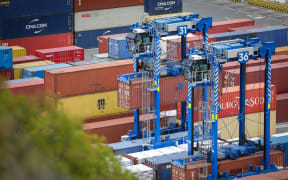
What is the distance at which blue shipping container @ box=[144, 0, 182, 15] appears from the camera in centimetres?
6706

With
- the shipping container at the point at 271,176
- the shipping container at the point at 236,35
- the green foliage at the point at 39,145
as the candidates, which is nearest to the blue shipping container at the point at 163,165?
the shipping container at the point at 271,176

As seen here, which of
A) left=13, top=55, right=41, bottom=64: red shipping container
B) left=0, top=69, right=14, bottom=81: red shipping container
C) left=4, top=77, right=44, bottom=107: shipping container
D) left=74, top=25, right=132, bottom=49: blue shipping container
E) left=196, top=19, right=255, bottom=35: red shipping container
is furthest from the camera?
left=74, top=25, right=132, bottom=49: blue shipping container

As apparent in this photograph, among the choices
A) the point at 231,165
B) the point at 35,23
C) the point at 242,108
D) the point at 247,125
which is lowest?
the point at 247,125

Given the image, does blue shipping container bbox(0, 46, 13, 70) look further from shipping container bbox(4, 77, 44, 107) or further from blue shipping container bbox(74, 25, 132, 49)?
blue shipping container bbox(74, 25, 132, 49)

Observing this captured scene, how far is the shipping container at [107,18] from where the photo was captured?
206ft

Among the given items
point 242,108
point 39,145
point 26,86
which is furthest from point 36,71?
point 39,145

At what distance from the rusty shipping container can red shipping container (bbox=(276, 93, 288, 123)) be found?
12172 millimetres

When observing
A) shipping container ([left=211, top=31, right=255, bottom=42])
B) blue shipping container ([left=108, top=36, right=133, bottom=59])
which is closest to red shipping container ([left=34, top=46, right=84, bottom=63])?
blue shipping container ([left=108, top=36, right=133, bottom=59])

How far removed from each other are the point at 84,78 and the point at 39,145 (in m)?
30.0

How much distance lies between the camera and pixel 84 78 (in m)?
39.6

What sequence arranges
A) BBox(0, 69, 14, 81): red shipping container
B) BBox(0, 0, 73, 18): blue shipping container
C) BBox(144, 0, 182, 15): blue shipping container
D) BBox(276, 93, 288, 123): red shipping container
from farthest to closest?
1. BBox(144, 0, 182, 15): blue shipping container
2. BBox(0, 0, 73, 18): blue shipping container
3. BBox(0, 69, 14, 81): red shipping container
4. BBox(276, 93, 288, 123): red shipping container

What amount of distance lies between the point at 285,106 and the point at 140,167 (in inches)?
710

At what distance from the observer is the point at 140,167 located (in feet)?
99.6

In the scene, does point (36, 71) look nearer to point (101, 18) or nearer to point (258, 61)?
point (258, 61)
